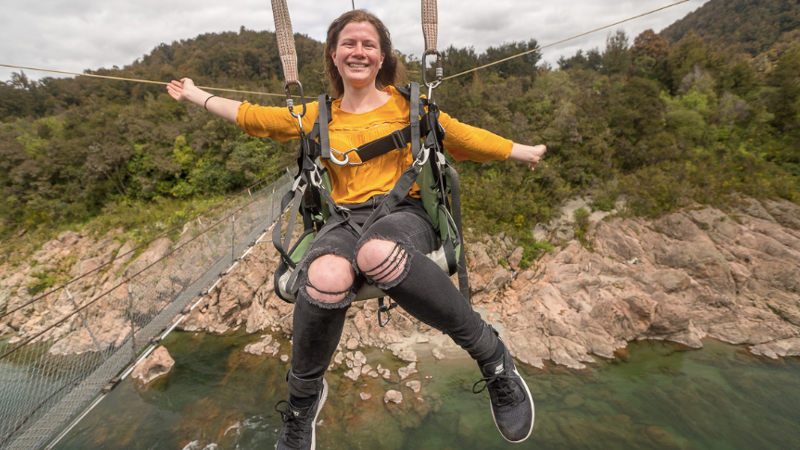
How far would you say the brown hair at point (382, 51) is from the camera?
1652mm

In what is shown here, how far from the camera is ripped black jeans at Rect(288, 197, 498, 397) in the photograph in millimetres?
1155

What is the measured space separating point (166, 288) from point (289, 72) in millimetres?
3685

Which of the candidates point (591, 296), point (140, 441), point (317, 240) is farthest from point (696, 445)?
point (140, 441)

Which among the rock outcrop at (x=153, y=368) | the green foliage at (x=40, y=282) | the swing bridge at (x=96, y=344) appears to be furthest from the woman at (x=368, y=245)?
the green foliage at (x=40, y=282)

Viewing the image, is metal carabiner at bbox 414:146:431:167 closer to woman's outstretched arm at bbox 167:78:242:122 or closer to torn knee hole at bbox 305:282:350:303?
torn knee hole at bbox 305:282:350:303

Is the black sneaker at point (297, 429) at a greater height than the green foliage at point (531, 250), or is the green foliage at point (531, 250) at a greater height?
the black sneaker at point (297, 429)

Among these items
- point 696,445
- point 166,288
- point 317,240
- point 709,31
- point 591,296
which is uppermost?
point 709,31

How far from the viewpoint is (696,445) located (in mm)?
5293

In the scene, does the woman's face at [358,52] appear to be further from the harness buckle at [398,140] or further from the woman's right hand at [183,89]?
the woman's right hand at [183,89]

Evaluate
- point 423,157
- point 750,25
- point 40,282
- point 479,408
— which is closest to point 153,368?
point 479,408

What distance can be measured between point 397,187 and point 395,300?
47 cm

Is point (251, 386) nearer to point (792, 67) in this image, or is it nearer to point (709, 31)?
point (792, 67)

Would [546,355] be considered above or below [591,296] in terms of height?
below

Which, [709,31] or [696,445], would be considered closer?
[696,445]
